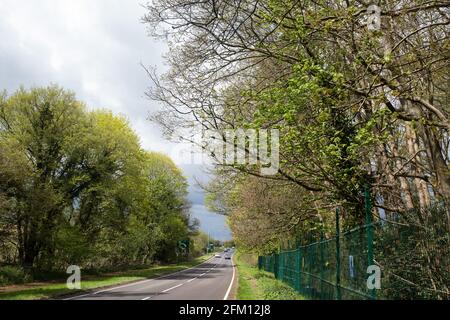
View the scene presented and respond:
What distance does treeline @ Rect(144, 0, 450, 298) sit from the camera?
740cm

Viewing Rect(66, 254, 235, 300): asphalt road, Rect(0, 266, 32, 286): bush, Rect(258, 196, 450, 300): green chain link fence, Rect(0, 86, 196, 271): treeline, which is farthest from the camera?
Rect(0, 86, 196, 271): treeline

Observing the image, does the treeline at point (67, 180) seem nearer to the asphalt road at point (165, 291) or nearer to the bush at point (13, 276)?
the bush at point (13, 276)

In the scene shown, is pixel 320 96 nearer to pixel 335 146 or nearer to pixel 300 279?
pixel 335 146

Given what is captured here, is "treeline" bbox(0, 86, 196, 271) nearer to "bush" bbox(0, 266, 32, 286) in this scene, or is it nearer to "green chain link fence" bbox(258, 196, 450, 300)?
"bush" bbox(0, 266, 32, 286)

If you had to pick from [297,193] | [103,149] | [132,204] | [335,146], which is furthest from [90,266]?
[335,146]

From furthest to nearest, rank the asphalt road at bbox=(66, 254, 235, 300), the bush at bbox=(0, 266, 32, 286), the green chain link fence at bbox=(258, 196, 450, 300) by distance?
the bush at bbox=(0, 266, 32, 286) → the asphalt road at bbox=(66, 254, 235, 300) → the green chain link fence at bbox=(258, 196, 450, 300)

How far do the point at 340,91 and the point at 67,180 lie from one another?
2791 centimetres

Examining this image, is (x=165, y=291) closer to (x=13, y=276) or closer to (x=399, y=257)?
(x=13, y=276)

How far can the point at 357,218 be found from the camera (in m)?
10.6

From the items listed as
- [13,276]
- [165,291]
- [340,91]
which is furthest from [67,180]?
[340,91]

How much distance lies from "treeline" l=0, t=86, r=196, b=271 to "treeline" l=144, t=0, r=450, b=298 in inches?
733

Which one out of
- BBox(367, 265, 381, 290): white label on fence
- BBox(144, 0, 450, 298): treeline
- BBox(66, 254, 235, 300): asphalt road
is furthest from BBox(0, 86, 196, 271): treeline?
BBox(367, 265, 381, 290): white label on fence

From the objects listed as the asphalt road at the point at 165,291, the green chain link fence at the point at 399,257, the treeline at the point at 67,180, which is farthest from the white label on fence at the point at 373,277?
the treeline at the point at 67,180

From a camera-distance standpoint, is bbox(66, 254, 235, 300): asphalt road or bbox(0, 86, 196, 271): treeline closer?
bbox(66, 254, 235, 300): asphalt road
